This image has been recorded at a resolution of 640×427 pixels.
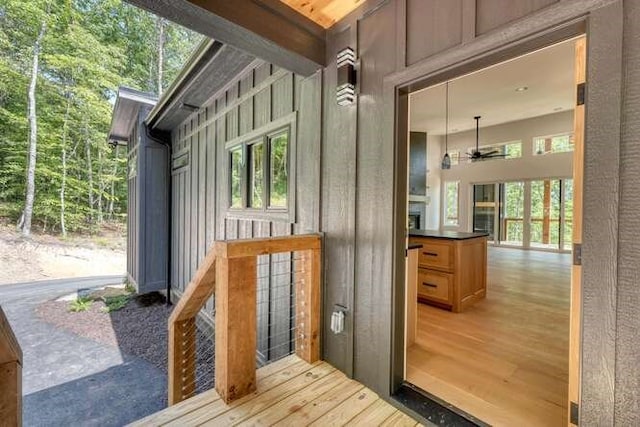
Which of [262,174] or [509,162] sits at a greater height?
[509,162]

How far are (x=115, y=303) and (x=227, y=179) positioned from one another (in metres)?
4.21

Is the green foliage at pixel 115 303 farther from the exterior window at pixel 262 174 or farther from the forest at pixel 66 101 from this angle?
the forest at pixel 66 101

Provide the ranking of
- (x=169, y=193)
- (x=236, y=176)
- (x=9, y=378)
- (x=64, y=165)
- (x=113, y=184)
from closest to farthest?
1. (x=9, y=378)
2. (x=236, y=176)
3. (x=169, y=193)
4. (x=64, y=165)
5. (x=113, y=184)

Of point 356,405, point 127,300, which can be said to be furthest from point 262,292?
point 127,300

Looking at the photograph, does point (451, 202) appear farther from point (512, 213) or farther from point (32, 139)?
point (32, 139)

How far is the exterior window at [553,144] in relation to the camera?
7879 millimetres

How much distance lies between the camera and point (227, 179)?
4.11 meters

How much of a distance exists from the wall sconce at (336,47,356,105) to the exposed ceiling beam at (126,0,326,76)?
28 centimetres

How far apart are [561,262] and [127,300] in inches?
382

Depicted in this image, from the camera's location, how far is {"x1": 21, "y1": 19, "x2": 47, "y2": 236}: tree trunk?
9609 millimetres

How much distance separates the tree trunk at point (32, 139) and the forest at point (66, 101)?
0.03 meters

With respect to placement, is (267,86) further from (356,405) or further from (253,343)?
(356,405)

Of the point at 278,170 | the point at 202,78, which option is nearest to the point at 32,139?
the point at 202,78

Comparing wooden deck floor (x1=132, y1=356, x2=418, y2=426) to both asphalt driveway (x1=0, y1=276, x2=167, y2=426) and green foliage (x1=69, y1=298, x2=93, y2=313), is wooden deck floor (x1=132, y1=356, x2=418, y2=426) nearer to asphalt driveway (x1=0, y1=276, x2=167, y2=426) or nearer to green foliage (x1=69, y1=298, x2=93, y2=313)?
asphalt driveway (x1=0, y1=276, x2=167, y2=426)
